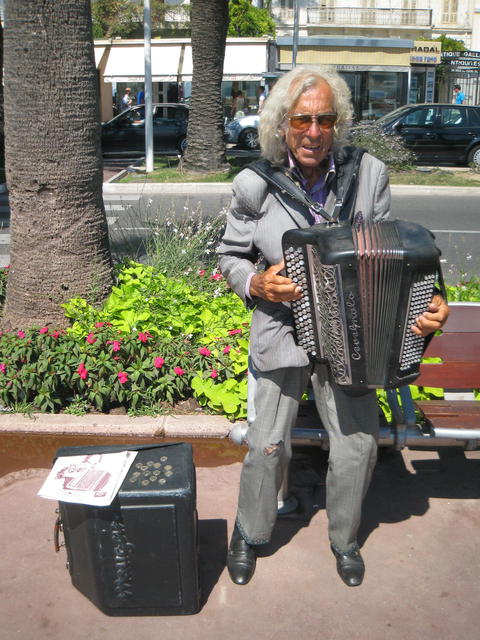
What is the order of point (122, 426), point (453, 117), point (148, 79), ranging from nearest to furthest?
point (122, 426) < point (148, 79) < point (453, 117)

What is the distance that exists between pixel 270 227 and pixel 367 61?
1225 inches

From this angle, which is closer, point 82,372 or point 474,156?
point 82,372

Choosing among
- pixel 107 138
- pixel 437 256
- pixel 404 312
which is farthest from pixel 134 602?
pixel 107 138

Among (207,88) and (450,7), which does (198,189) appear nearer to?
(207,88)

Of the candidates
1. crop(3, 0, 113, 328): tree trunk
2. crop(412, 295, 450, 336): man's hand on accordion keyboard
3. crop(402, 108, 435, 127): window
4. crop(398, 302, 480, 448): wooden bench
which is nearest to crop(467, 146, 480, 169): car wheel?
crop(402, 108, 435, 127): window

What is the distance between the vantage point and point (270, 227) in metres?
2.78

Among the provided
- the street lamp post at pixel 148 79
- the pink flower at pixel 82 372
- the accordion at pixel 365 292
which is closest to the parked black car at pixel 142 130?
the street lamp post at pixel 148 79

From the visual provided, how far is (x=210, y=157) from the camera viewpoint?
15.5 metres

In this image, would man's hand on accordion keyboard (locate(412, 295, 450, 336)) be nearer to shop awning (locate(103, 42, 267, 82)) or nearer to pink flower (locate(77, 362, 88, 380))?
pink flower (locate(77, 362, 88, 380))

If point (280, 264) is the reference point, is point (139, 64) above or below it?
above

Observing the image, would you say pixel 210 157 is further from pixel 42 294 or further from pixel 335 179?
pixel 335 179

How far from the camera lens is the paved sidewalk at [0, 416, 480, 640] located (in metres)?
2.74

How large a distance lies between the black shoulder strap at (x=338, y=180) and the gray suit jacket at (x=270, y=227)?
0.12ft

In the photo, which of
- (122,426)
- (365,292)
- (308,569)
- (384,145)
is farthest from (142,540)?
(384,145)
